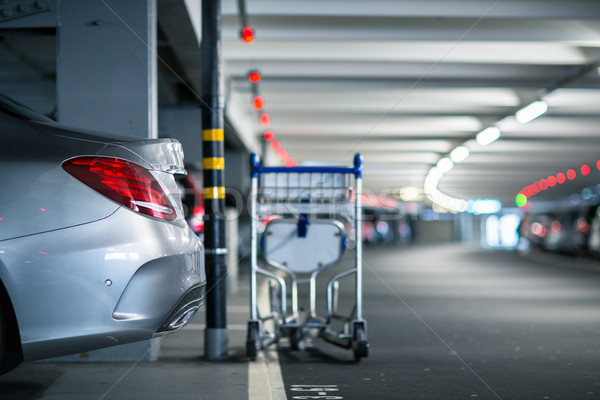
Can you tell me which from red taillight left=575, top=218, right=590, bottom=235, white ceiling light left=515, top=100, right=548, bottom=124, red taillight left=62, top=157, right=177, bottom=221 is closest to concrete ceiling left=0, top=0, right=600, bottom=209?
white ceiling light left=515, top=100, right=548, bottom=124

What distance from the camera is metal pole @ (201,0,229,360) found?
22.2 feet

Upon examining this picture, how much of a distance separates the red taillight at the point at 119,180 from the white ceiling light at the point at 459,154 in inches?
982

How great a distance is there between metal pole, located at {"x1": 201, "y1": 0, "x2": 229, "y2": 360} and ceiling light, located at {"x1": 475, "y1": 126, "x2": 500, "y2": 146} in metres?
18.1

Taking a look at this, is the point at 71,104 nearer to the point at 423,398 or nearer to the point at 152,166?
the point at 152,166

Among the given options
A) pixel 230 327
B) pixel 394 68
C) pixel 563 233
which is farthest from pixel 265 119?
pixel 563 233

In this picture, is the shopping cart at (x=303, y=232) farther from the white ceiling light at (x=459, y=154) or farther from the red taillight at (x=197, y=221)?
the white ceiling light at (x=459, y=154)

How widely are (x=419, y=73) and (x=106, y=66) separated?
1087 cm

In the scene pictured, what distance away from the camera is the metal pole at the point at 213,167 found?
6.77m

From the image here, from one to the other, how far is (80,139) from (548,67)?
47.2 ft

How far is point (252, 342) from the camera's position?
663cm

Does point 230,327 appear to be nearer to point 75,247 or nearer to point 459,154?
point 75,247

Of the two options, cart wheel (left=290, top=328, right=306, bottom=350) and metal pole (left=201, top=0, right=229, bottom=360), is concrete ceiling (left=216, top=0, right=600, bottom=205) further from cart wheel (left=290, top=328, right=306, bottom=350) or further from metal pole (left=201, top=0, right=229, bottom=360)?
cart wheel (left=290, top=328, right=306, bottom=350)

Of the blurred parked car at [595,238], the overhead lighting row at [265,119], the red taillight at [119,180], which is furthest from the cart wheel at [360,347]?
the blurred parked car at [595,238]

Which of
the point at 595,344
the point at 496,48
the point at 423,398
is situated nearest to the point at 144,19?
the point at 423,398
